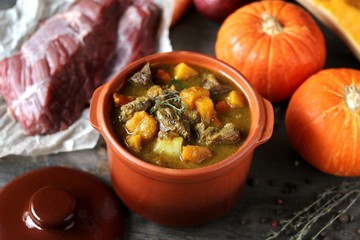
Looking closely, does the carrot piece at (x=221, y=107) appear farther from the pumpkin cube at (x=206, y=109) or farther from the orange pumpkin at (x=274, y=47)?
the orange pumpkin at (x=274, y=47)

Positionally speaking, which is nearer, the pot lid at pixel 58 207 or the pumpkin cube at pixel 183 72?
the pot lid at pixel 58 207

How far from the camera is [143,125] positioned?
1.61 metres

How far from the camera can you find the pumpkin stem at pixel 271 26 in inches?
80.0

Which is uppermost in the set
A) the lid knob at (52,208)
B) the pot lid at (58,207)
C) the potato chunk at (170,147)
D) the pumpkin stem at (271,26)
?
the pumpkin stem at (271,26)

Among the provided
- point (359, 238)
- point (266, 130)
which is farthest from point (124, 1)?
point (359, 238)

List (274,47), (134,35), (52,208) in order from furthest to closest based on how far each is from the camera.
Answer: (134,35), (274,47), (52,208)

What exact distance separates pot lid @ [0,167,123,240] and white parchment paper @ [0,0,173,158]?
0.66 ft

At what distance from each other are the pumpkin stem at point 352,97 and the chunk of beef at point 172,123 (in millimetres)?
615

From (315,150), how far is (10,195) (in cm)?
111

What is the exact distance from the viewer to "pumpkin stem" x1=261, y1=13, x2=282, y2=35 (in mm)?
2031

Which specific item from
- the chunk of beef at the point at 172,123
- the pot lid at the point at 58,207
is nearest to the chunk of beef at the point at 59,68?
the pot lid at the point at 58,207

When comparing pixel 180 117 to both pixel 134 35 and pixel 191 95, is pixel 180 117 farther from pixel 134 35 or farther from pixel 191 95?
pixel 134 35

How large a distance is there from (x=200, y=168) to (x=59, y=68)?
92cm

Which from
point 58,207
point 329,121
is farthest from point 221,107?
point 58,207
